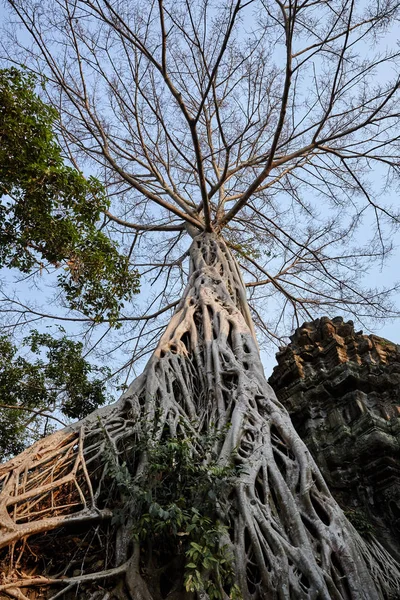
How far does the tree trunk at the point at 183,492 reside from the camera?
2121 mm

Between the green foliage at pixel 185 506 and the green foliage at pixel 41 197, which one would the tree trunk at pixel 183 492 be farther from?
the green foliage at pixel 41 197

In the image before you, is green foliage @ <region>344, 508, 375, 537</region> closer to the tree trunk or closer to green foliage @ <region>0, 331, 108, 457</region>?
the tree trunk

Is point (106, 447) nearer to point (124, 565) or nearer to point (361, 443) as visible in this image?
point (124, 565)

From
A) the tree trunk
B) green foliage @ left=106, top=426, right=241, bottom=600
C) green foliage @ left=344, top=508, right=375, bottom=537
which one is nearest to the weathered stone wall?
green foliage @ left=344, top=508, right=375, bottom=537

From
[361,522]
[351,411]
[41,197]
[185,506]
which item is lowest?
[361,522]

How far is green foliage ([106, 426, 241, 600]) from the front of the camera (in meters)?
2.05

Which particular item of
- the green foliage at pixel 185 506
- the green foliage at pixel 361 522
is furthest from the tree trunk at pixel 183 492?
the green foliage at pixel 361 522

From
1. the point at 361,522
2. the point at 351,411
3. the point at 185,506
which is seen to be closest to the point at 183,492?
the point at 185,506

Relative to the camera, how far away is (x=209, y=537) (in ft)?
6.89

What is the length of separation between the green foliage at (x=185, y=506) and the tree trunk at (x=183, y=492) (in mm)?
15

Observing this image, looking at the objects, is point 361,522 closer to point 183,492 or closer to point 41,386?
point 183,492

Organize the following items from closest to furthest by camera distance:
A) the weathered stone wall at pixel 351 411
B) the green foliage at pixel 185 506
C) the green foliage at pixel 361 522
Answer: the green foliage at pixel 185 506, the green foliage at pixel 361 522, the weathered stone wall at pixel 351 411

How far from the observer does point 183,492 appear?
2352 millimetres

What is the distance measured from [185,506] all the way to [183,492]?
94 millimetres
